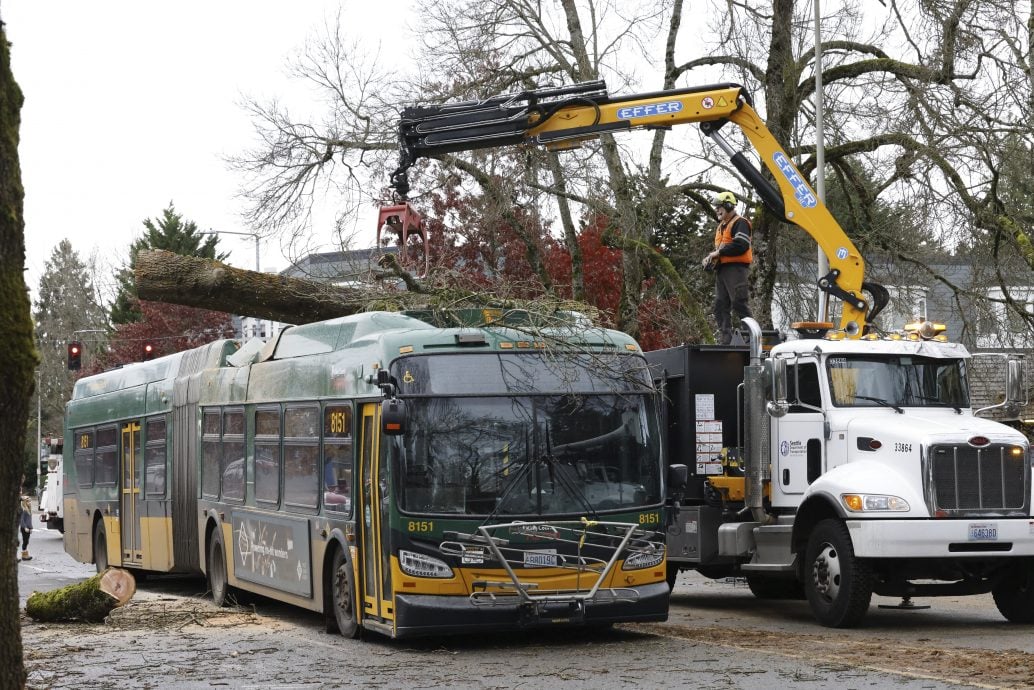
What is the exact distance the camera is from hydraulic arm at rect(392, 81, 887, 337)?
1638cm

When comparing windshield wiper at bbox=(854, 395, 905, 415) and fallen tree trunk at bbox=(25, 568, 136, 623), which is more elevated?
windshield wiper at bbox=(854, 395, 905, 415)

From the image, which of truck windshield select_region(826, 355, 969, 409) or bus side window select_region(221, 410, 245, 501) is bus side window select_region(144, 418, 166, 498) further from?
truck windshield select_region(826, 355, 969, 409)

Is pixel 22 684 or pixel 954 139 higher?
pixel 954 139

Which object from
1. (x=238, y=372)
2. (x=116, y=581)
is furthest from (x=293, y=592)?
(x=238, y=372)

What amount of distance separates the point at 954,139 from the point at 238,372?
39.1 ft

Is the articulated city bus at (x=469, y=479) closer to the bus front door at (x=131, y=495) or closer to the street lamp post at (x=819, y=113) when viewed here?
the bus front door at (x=131, y=495)

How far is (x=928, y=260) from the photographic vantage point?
28.3 m

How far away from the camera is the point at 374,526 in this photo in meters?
13.1

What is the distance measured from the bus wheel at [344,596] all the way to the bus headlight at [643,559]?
248cm

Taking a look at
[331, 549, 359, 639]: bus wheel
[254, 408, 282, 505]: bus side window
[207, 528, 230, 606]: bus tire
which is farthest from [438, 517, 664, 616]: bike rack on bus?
[207, 528, 230, 606]: bus tire

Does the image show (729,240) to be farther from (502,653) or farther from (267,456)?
(502,653)

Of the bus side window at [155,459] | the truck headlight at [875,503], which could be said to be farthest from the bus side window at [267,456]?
the truck headlight at [875,503]

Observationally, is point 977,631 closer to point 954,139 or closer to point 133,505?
point 954,139

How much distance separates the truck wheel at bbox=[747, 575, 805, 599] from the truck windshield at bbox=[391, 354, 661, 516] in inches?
199
